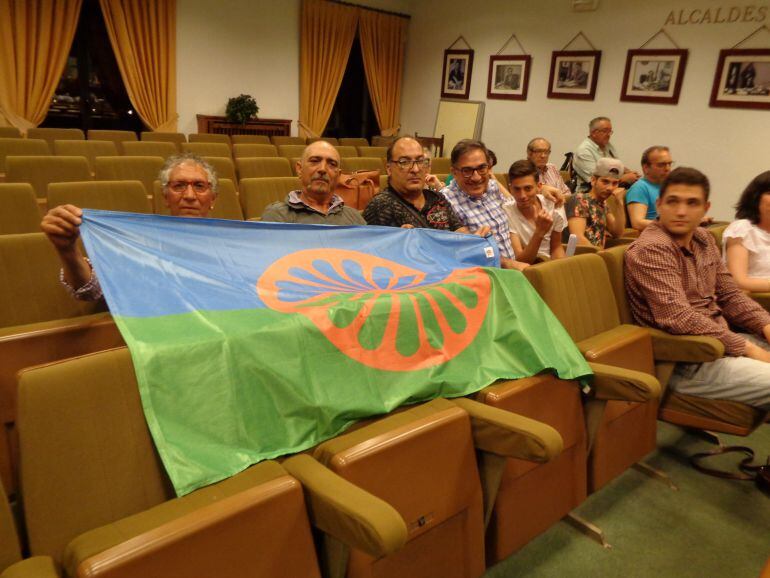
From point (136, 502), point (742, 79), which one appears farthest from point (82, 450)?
point (742, 79)

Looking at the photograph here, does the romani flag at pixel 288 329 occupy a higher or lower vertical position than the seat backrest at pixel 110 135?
lower

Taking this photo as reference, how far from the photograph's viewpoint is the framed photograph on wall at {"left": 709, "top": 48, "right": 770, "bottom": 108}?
5.64 metres

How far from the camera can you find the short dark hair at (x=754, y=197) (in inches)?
101

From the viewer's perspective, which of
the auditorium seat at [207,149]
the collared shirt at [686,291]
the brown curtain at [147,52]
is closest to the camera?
the collared shirt at [686,291]

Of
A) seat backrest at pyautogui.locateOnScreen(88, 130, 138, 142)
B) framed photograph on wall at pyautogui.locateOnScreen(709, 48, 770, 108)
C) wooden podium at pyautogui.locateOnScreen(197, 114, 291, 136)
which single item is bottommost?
seat backrest at pyautogui.locateOnScreen(88, 130, 138, 142)

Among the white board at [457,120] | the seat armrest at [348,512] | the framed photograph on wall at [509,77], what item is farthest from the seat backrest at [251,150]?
the seat armrest at [348,512]

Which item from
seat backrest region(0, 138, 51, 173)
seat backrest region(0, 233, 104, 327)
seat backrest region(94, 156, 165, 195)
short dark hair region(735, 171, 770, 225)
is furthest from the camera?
seat backrest region(0, 138, 51, 173)

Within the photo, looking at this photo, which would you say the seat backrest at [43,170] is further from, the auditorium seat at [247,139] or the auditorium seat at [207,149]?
the auditorium seat at [247,139]

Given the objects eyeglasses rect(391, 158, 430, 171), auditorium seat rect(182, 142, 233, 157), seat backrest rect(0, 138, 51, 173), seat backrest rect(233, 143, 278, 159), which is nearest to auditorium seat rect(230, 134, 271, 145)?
seat backrest rect(233, 143, 278, 159)

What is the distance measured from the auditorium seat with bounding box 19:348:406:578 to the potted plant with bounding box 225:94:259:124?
7196 millimetres

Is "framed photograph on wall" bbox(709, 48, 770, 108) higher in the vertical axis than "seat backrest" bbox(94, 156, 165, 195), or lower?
higher

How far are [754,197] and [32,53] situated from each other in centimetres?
742

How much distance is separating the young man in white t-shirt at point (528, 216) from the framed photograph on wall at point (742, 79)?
4380mm

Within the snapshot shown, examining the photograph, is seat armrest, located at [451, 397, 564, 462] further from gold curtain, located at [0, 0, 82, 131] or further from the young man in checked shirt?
gold curtain, located at [0, 0, 82, 131]
